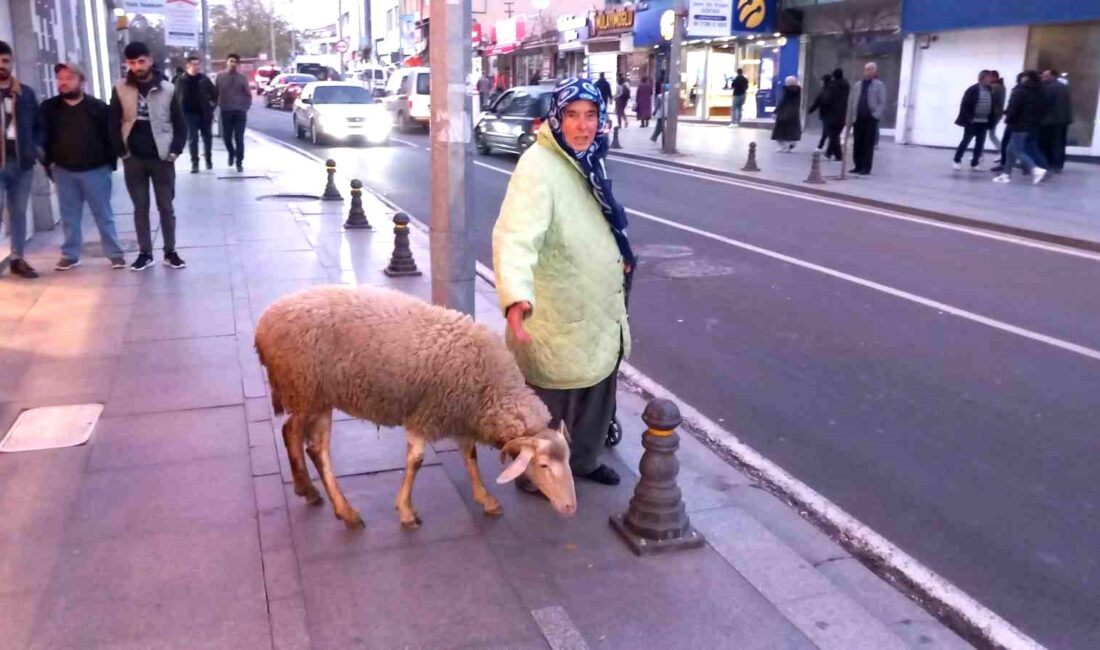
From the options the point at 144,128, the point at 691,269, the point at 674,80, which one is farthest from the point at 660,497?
the point at 674,80

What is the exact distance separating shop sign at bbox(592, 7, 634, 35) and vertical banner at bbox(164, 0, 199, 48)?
2016 centimetres

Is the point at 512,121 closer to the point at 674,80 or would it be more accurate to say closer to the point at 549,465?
the point at 674,80

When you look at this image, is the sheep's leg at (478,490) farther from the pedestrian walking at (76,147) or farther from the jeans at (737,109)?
the jeans at (737,109)

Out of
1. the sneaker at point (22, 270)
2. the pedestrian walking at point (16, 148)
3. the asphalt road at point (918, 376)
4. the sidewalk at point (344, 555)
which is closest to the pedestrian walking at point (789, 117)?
the asphalt road at point (918, 376)

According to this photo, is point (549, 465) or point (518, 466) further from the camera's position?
point (549, 465)

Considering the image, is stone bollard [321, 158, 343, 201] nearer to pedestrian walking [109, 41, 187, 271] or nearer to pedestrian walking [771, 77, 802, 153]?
pedestrian walking [109, 41, 187, 271]

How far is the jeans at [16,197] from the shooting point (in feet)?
26.9

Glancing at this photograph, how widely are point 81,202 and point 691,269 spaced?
5923 mm

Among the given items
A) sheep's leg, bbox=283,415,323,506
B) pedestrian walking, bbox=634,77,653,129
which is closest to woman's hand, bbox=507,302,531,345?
sheep's leg, bbox=283,415,323,506

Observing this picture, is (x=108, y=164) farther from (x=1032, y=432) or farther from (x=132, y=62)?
(x=1032, y=432)

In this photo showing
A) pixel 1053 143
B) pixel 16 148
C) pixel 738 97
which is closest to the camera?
pixel 16 148

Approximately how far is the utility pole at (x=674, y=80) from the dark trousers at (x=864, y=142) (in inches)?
184

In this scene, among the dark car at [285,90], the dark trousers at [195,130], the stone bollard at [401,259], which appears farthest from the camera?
the dark car at [285,90]

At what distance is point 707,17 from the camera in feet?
69.8
